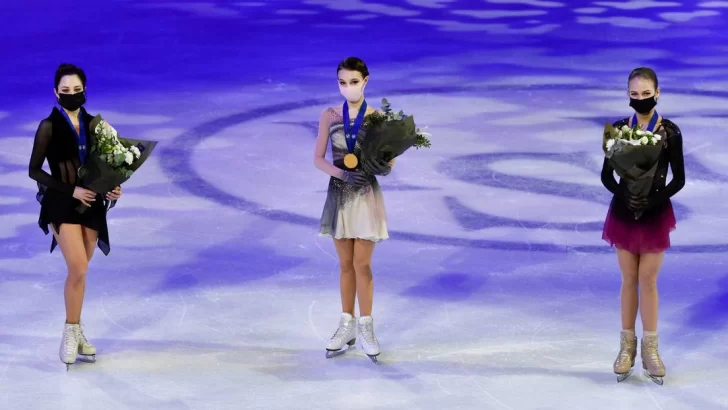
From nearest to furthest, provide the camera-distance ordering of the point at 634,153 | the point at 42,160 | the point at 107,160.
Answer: the point at 634,153 → the point at 107,160 → the point at 42,160

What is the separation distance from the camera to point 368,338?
6129 millimetres

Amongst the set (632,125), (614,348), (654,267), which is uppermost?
(632,125)

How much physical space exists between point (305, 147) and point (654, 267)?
5.33 metres

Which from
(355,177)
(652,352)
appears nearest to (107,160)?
(355,177)

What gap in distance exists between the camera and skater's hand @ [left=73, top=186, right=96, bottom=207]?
18.7ft

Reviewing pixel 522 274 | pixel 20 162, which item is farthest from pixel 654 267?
pixel 20 162

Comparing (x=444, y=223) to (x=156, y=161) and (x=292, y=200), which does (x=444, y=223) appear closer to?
(x=292, y=200)

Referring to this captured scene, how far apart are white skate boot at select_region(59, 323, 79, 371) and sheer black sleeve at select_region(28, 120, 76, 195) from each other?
715mm

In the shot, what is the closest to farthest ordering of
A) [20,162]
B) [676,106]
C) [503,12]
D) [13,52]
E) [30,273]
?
[30,273], [20,162], [676,106], [13,52], [503,12]

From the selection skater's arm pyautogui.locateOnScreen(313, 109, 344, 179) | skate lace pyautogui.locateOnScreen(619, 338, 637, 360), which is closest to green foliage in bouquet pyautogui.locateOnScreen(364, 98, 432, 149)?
skater's arm pyautogui.locateOnScreen(313, 109, 344, 179)

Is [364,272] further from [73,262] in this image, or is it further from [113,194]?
[73,262]

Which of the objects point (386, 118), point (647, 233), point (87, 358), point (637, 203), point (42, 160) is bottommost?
point (87, 358)

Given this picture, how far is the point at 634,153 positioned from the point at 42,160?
272cm

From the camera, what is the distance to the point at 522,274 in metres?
7.38
